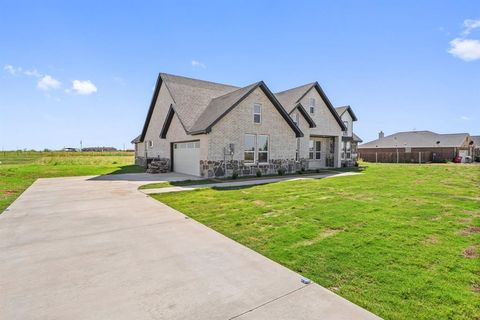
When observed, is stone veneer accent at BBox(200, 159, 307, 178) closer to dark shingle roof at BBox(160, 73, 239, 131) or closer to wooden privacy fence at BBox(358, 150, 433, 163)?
dark shingle roof at BBox(160, 73, 239, 131)

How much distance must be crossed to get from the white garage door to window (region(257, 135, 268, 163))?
427 centimetres

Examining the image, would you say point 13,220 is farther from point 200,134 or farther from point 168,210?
point 200,134

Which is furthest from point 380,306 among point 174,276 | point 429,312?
point 174,276

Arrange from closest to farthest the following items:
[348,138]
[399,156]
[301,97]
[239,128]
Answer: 1. [239,128]
2. [301,97]
3. [348,138]
4. [399,156]

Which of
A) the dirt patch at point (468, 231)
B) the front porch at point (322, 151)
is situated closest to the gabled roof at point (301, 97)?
the front porch at point (322, 151)

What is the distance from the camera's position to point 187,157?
18.6 meters

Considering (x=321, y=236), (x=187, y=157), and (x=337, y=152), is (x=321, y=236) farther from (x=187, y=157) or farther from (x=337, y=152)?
(x=337, y=152)

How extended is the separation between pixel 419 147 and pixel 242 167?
37655mm

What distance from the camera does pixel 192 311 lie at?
9.22ft

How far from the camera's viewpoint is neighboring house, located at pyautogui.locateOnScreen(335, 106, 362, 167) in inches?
1008

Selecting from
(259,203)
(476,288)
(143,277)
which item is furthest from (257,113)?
(476,288)

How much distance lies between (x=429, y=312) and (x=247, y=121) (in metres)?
14.8

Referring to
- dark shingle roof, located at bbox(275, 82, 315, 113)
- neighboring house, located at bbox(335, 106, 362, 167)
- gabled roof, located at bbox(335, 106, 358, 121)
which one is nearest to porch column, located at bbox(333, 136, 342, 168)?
neighboring house, located at bbox(335, 106, 362, 167)

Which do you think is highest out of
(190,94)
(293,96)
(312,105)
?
(293,96)
